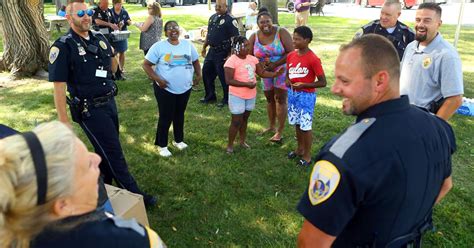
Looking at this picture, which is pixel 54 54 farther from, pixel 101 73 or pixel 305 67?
pixel 305 67

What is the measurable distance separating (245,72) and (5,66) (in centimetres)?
682

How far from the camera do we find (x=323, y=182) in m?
1.52

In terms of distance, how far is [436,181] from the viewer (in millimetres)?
1659

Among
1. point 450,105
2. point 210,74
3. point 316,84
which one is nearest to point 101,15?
point 210,74

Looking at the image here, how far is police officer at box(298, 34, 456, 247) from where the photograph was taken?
1478mm

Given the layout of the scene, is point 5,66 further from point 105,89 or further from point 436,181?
point 436,181

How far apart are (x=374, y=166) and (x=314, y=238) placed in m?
0.41

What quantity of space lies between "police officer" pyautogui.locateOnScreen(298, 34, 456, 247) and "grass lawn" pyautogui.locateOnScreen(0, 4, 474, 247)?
1.83 m

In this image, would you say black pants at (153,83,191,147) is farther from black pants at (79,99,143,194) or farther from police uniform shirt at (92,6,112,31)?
police uniform shirt at (92,6,112,31)

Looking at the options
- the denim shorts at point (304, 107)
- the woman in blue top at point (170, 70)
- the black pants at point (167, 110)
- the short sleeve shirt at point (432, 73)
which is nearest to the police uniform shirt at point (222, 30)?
the woman in blue top at point (170, 70)

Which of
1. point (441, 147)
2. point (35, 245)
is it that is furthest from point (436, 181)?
point (35, 245)

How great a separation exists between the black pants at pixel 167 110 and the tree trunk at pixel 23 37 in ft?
17.1

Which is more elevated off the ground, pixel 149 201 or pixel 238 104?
pixel 238 104

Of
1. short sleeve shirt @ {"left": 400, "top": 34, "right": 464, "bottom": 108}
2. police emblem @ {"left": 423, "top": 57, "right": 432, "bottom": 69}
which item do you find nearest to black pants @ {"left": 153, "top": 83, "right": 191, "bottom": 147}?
short sleeve shirt @ {"left": 400, "top": 34, "right": 464, "bottom": 108}
